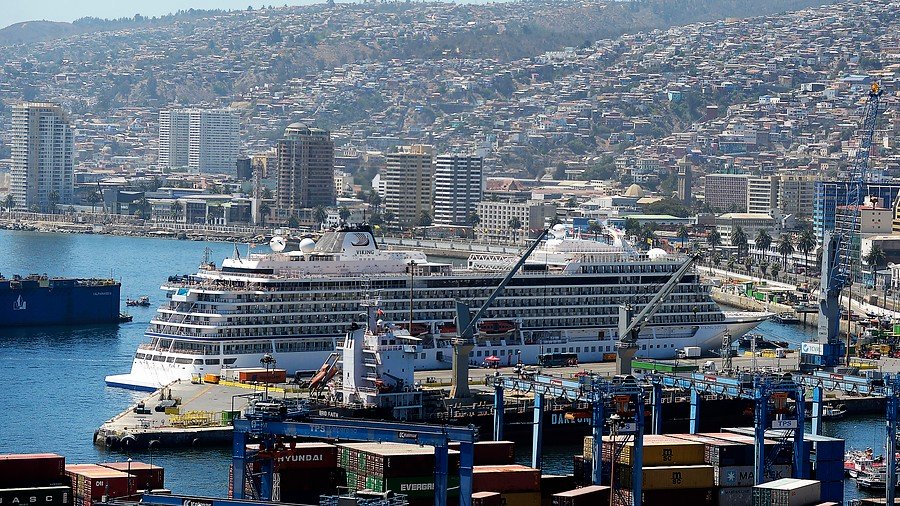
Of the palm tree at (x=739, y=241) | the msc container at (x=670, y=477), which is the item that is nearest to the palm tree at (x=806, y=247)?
the palm tree at (x=739, y=241)

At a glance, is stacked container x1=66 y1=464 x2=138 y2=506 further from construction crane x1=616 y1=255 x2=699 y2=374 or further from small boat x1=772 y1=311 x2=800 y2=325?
small boat x1=772 y1=311 x2=800 y2=325

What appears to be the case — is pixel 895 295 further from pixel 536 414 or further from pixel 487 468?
pixel 487 468

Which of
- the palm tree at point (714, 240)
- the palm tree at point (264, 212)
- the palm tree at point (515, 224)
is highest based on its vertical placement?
the palm tree at point (264, 212)

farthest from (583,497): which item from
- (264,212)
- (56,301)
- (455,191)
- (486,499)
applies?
(264,212)

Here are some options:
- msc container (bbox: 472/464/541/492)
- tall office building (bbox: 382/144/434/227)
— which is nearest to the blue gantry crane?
msc container (bbox: 472/464/541/492)

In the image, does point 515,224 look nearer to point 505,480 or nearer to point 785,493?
point 785,493

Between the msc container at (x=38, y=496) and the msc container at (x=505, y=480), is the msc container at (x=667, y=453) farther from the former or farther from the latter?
the msc container at (x=38, y=496)
